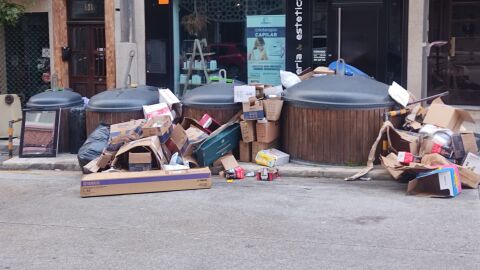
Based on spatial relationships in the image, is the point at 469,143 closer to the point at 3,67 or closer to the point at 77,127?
the point at 77,127

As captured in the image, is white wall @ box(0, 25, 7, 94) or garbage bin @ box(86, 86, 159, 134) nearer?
garbage bin @ box(86, 86, 159, 134)

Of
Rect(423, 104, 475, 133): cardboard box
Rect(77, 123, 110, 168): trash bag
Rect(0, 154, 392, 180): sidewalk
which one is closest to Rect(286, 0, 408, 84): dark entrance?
Rect(423, 104, 475, 133): cardboard box

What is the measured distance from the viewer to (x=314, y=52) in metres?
13.7

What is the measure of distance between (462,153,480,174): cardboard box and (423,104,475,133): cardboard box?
25.5 inches

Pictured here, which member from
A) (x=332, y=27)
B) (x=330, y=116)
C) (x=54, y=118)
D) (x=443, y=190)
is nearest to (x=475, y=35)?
(x=332, y=27)

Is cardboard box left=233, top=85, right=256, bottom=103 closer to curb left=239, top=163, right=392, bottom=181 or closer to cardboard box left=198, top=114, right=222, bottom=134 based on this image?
cardboard box left=198, top=114, right=222, bottom=134

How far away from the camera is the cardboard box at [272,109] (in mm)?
9787

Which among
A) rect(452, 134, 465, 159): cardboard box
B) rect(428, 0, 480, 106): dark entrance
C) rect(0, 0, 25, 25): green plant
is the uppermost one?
rect(0, 0, 25, 25): green plant

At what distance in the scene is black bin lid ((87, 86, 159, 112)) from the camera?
10312 mm

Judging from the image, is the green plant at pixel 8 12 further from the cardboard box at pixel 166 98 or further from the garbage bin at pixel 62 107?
the cardboard box at pixel 166 98

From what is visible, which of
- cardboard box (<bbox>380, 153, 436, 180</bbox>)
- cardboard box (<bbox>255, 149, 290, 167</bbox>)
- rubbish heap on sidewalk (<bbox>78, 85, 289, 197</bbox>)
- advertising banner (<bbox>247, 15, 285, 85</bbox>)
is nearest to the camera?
cardboard box (<bbox>380, 153, 436, 180</bbox>)

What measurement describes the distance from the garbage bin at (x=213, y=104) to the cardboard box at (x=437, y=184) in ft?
10.3

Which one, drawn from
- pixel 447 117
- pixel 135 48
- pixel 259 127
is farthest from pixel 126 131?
pixel 135 48

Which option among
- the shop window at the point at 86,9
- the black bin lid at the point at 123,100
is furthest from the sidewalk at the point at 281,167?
the shop window at the point at 86,9
